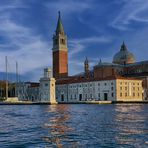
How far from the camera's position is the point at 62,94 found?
341 feet

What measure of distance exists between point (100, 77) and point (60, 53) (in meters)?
20.0

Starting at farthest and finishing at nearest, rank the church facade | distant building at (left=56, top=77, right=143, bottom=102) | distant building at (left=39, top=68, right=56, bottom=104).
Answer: the church facade → distant building at (left=56, top=77, right=143, bottom=102) → distant building at (left=39, top=68, right=56, bottom=104)

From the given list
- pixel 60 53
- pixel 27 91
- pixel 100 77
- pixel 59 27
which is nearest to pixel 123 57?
pixel 100 77

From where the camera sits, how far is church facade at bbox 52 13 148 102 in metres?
90.9

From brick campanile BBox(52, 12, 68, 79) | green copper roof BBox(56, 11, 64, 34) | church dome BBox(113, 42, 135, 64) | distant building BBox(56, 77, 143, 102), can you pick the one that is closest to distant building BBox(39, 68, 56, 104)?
distant building BBox(56, 77, 143, 102)

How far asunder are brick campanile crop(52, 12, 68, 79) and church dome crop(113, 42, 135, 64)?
1626 cm

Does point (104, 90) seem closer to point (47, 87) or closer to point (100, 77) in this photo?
point (100, 77)

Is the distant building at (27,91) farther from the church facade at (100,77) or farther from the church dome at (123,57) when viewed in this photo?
the church dome at (123,57)

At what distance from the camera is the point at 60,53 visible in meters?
116

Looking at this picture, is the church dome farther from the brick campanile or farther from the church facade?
the brick campanile

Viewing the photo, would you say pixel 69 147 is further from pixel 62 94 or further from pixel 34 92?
pixel 34 92

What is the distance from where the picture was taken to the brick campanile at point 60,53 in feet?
380

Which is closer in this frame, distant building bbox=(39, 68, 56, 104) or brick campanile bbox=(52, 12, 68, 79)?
distant building bbox=(39, 68, 56, 104)

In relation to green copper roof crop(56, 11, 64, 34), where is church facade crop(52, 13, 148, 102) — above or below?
below
